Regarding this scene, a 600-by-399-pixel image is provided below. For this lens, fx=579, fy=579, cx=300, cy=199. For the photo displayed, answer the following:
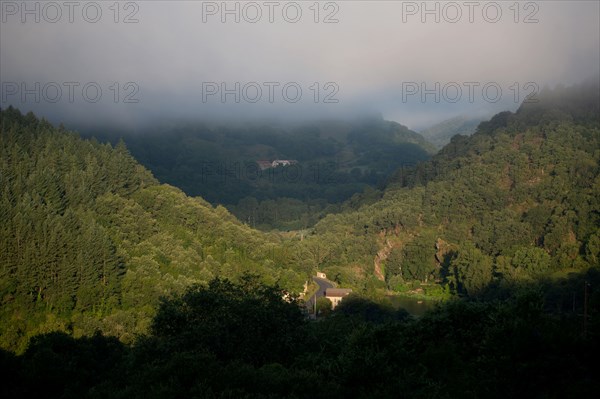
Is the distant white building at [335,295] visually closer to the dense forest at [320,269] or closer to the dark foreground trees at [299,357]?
the dense forest at [320,269]

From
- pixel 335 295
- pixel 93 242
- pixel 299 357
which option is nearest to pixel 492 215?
pixel 335 295

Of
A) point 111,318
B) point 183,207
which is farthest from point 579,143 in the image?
point 111,318

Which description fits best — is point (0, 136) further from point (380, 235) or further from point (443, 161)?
point (443, 161)

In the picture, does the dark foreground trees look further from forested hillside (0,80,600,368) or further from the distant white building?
the distant white building

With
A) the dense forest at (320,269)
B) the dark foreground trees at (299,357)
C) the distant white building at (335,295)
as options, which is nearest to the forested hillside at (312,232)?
the dense forest at (320,269)

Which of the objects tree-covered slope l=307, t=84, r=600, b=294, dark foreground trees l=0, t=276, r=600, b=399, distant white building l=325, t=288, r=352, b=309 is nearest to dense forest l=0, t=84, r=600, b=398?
dark foreground trees l=0, t=276, r=600, b=399

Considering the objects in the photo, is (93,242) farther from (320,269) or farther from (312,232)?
(312,232)
